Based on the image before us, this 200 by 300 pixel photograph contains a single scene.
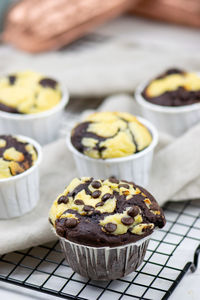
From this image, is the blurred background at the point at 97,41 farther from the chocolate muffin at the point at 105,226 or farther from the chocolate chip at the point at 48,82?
the chocolate muffin at the point at 105,226

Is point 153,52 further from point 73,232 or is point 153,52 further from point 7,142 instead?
point 73,232

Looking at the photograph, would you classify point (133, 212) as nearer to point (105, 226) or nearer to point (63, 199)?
point (105, 226)

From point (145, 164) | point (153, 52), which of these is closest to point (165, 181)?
point (145, 164)

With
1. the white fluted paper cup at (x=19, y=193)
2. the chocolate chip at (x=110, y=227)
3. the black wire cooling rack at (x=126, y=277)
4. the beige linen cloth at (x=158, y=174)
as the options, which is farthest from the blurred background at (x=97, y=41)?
the chocolate chip at (x=110, y=227)

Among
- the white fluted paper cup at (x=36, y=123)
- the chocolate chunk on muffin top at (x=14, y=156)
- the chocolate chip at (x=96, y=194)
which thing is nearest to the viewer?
the chocolate chip at (x=96, y=194)

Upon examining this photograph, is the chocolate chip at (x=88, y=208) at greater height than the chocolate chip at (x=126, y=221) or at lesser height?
greater

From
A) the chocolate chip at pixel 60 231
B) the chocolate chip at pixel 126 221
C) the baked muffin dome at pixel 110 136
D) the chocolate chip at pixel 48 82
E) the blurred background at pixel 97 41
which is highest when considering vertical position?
the chocolate chip at pixel 126 221
